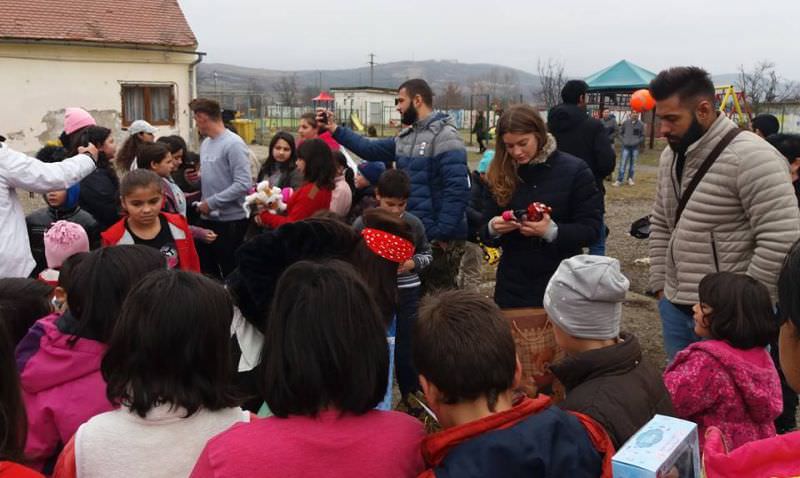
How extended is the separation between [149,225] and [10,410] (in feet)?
8.36

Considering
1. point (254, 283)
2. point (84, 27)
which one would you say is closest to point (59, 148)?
point (254, 283)

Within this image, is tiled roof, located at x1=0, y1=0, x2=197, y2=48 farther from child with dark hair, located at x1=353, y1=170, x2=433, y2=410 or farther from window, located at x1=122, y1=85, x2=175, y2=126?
child with dark hair, located at x1=353, y1=170, x2=433, y2=410

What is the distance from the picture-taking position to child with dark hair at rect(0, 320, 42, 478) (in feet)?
5.42

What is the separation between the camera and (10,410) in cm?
169

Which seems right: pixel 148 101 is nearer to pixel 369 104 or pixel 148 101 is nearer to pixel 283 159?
pixel 283 159

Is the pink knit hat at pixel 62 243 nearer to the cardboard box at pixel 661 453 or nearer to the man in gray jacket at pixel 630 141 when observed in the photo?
the cardboard box at pixel 661 453

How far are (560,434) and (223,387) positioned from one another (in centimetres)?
97

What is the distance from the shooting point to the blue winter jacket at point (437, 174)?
15.1 ft

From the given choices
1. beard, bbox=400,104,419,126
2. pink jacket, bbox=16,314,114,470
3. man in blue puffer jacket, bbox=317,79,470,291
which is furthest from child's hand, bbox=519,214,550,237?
pink jacket, bbox=16,314,114,470

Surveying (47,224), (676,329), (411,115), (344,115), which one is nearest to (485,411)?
(676,329)

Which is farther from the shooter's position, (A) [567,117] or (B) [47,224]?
(A) [567,117]

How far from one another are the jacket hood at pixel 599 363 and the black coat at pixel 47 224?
12.1 feet

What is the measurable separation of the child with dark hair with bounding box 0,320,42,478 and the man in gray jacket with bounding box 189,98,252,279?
3.92 m

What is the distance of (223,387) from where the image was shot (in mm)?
1954
